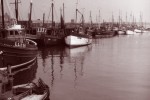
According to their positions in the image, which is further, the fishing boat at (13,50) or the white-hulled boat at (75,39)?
the white-hulled boat at (75,39)

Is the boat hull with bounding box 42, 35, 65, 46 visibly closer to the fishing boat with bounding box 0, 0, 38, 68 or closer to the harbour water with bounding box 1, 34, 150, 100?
the harbour water with bounding box 1, 34, 150, 100

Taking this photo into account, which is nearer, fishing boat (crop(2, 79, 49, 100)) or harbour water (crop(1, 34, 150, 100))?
fishing boat (crop(2, 79, 49, 100))

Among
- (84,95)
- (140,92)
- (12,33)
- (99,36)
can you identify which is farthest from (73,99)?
(99,36)

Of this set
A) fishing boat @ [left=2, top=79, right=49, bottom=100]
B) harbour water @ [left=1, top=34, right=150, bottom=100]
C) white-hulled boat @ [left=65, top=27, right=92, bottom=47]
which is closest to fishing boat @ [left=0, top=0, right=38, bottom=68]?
harbour water @ [left=1, top=34, right=150, bottom=100]

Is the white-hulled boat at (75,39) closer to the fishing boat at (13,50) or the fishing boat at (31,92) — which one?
the fishing boat at (13,50)

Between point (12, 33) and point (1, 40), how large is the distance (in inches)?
271

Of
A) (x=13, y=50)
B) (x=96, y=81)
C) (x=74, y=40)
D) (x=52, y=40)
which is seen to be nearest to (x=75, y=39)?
(x=74, y=40)

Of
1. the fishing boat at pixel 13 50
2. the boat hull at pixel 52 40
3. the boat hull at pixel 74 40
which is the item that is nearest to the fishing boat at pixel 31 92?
the fishing boat at pixel 13 50

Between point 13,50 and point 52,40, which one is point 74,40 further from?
point 13,50

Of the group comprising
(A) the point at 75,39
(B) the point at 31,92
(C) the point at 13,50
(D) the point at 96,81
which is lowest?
(D) the point at 96,81

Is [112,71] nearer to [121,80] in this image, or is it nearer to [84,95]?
[121,80]

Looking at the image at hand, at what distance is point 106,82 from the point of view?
26156 mm

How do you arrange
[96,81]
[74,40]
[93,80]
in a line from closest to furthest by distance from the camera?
[96,81] < [93,80] < [74,40]

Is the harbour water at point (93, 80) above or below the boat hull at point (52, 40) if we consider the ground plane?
below
